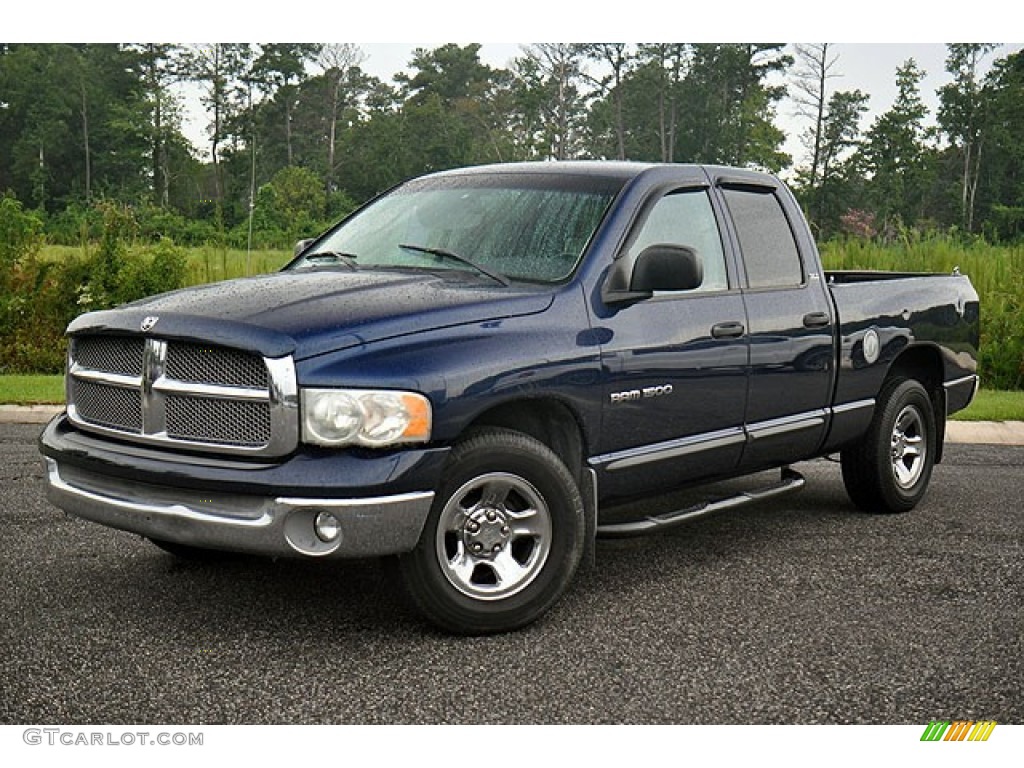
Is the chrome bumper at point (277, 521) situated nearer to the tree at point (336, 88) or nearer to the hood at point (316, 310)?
the hood at point (316, 310)

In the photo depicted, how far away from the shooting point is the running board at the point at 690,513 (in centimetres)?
566

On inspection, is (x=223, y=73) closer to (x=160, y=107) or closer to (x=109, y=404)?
(x=160, y=107)

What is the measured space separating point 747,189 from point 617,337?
167 centimetres

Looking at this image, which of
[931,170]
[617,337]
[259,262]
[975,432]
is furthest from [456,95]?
[617,337]

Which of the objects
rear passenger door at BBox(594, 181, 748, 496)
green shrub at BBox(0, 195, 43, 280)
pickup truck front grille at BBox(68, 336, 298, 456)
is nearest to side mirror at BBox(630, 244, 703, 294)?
rear passenger door at BBox(594, 181, 748, 496)

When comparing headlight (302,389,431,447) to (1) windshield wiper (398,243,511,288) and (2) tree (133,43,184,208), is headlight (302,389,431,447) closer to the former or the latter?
(1) windshield wiper (398,243,511,288)

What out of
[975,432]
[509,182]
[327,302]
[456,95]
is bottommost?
[975,432]

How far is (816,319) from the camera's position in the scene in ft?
22.0

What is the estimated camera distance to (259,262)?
1761cm

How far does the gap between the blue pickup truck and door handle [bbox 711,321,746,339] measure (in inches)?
0.7

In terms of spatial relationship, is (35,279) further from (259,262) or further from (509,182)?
(509,182)

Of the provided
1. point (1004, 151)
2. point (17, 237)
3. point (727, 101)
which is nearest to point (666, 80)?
point (727, 101)

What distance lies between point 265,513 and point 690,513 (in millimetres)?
2257

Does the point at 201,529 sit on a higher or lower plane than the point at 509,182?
lower
